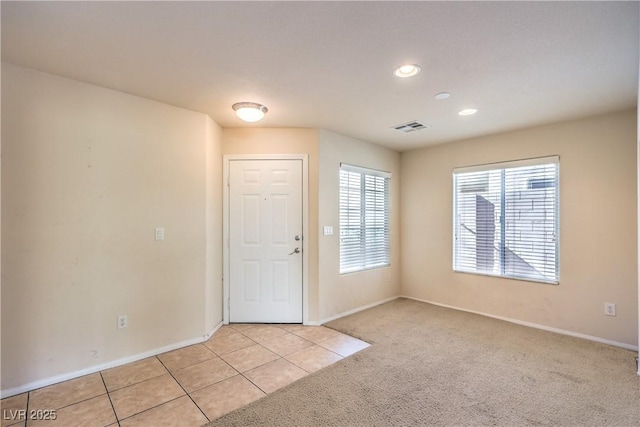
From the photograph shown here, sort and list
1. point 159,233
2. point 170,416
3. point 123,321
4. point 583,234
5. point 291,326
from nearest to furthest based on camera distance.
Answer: point 170,416
point 123,321
point 159,233
point 583,234
point 291,326

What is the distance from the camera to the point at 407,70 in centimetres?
233

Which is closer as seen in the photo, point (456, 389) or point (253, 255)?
point (456, 389)

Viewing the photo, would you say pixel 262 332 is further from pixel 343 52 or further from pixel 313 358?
pixel 343 52

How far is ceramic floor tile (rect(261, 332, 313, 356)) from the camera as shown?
3.06 m

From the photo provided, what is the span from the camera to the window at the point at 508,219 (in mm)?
3650

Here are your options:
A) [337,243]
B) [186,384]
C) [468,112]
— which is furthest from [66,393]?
[468,112]

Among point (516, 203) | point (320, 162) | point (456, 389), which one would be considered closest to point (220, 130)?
point (320, 162)

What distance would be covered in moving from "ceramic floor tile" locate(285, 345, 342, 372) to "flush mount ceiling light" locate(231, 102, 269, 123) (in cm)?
243

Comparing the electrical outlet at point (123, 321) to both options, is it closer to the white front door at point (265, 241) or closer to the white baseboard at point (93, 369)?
the white baseboard at point (93, 369)

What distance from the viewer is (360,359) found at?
2.85 m

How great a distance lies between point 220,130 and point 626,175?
4.53 m

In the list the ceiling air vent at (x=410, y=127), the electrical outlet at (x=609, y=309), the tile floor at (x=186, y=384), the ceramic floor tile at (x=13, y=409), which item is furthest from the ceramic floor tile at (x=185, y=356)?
the electrical outlet at (x=609, y=309)

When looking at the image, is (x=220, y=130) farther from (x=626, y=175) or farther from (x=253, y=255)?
Answer: (x=626, y=175)

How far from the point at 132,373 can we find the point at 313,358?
158 centimetres
